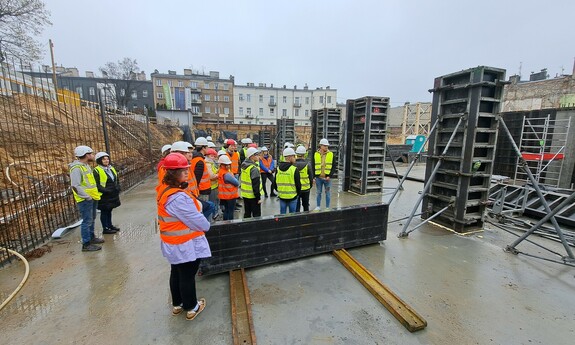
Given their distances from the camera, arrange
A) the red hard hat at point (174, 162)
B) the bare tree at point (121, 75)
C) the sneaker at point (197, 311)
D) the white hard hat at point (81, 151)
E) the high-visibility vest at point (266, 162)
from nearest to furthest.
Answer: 1. the red hard hat at point (174, 162)
2. the sneaker at point (197, 311)
3. the white hard hat at point (81, 151)
4. the high-visibility vest at point (266, 162)
5. the bare tree at point (121, 75)

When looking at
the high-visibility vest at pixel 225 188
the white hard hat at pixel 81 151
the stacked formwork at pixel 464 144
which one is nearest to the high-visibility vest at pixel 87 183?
the white hard hat at pixel 81 151

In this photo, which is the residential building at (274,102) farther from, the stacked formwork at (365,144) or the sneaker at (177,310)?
the sneaker at (177,310)

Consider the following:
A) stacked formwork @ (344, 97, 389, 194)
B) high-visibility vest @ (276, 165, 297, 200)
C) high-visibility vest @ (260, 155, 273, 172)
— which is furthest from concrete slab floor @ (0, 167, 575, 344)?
stacked formwork @ (344, 97, 389, 194)

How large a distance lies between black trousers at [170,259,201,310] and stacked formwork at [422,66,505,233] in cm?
480

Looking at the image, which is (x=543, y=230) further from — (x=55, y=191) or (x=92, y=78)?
(x=92, y=78)

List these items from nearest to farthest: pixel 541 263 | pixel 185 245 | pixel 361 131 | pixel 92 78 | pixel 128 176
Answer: pixel 185 245 < pixel 541 263 < pixel 361 131 < pixel 128 176 < pixel 92 78

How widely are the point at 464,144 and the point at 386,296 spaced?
12.2 feet

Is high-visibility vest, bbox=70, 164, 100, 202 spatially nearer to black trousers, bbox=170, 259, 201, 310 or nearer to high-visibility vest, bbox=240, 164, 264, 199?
high-visibility vest, bbox=240, 164, 264, 199

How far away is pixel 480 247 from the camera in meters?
4.52

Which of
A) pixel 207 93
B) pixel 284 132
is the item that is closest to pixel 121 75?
pixel 207 93

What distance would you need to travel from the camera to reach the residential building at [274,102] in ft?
193

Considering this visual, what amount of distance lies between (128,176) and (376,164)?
9.14 metres

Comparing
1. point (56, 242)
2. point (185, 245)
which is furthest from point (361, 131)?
point (56, 242)

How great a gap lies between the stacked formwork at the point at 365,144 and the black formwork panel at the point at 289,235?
436cm
